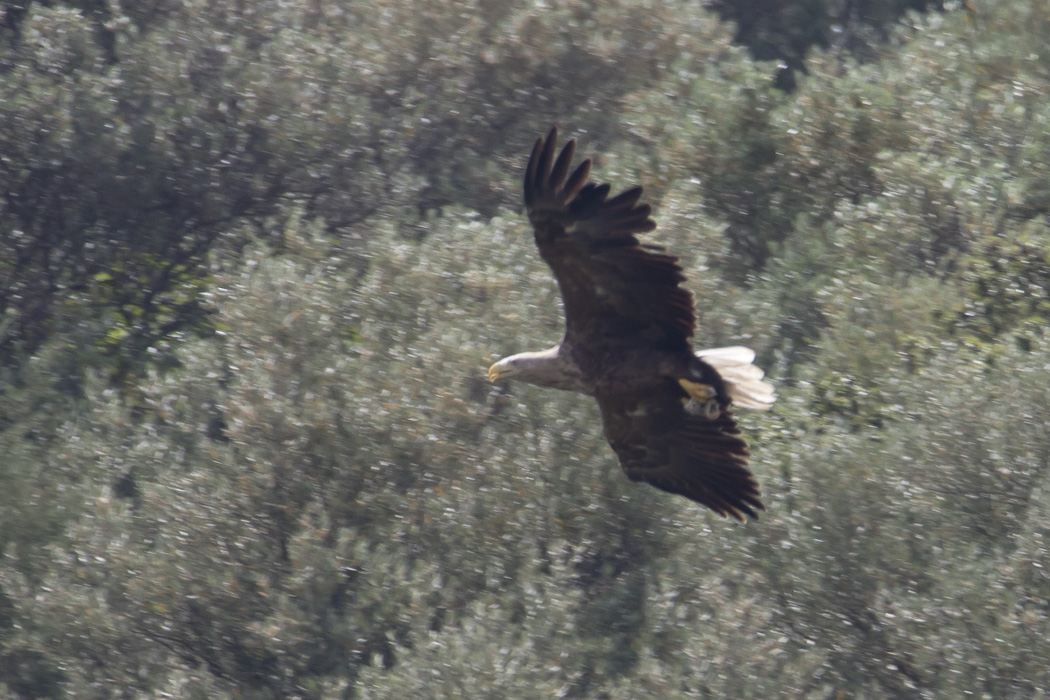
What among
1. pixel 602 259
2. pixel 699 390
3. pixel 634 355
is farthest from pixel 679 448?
pixel 602 259

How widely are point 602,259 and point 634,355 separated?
0.75m

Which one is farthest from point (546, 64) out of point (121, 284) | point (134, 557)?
point (134, 557)

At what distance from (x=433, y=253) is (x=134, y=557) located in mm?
4070

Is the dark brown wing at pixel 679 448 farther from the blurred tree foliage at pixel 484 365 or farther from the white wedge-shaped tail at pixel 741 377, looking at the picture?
the blurred tree foliage at pixel 484 365

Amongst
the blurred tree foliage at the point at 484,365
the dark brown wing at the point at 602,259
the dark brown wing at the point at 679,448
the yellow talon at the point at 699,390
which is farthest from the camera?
the blurred tree foliage at the point at 484,365

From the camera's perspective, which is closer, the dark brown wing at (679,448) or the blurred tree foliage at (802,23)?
the dark brown wing at (679,448)

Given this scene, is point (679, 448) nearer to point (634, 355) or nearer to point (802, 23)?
point (634, 355)

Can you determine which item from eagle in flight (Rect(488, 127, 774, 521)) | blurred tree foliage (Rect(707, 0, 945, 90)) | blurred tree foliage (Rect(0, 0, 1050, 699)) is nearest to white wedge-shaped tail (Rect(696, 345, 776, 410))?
eagle in flight (Rect(488, 127, 774, 521))

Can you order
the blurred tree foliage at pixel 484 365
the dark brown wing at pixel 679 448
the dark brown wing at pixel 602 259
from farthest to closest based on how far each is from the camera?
the blurred tree foliage at pixel 484 365 < the dark brown wing at pixel 679 448 < the dark brown wing at pixel 602 259

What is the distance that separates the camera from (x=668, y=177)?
46.9 ft

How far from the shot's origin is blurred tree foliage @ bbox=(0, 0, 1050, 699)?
10.4m

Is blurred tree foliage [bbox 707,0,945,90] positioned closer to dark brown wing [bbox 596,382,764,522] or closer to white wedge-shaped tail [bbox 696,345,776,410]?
white wedge-shaped tail [bbox 696,345,776,410]

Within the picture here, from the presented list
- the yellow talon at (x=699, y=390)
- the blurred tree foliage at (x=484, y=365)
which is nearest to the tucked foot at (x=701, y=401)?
the yellow talon at (x=699, y=390)

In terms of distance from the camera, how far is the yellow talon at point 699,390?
7.92m
